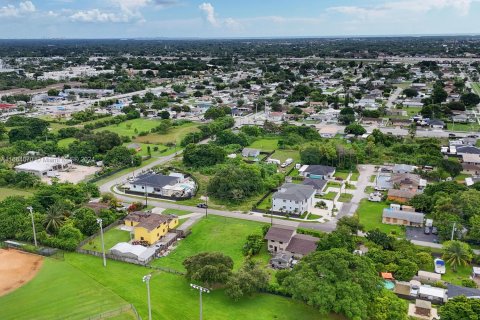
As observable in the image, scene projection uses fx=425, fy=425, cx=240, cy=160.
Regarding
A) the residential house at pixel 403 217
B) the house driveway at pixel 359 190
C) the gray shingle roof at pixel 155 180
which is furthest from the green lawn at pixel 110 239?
the residential house at pixel 403 217

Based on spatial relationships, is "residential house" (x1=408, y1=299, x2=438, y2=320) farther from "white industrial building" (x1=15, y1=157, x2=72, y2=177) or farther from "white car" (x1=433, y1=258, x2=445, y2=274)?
"white industrial building" (x1=15, y1=157, x2=72, y2=177)

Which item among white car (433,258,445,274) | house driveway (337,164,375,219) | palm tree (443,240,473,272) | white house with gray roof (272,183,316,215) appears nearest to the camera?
white car (433,258,445,274)

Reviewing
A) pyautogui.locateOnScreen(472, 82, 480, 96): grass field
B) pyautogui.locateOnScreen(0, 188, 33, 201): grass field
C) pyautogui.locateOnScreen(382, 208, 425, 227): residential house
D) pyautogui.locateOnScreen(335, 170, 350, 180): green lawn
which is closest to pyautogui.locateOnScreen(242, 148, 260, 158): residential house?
pyautogui.locateOnScreen(335, 170, 350, 180): green lawn

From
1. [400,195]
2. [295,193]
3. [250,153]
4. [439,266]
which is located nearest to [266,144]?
[250,153]

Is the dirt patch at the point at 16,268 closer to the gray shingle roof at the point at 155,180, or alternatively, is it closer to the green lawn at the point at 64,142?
the gray shingle roof at the point at 155,180

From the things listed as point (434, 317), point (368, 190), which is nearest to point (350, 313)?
point (434, 317)

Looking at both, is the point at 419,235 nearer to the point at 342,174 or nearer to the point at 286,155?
the point at 342,174
